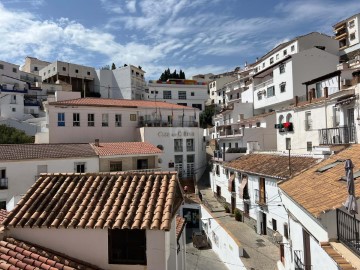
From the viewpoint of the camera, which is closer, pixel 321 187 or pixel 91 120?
pixel 321 187

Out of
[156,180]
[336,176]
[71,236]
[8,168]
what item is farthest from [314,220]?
[8,168]

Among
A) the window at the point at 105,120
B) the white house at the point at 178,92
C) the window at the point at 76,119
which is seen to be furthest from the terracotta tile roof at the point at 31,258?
the white house at the point at 178,92

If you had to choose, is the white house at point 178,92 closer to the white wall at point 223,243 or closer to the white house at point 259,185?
the white house at point 259,185

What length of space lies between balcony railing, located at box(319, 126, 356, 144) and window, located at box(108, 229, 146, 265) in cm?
1850

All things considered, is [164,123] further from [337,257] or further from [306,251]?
[337,257]

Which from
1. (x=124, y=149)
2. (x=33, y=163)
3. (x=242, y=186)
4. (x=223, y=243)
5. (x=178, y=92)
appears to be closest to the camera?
(x=223, y=243)

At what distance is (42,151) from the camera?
30.8m

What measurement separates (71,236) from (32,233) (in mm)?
1095

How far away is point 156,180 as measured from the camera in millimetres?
8961

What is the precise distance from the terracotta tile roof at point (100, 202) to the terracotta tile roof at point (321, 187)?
4.29m

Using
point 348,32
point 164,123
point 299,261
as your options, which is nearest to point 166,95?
point 164,123

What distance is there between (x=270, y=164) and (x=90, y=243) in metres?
22.6

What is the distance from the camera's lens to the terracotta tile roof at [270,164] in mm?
23639

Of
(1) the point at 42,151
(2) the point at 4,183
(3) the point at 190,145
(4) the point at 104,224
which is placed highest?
(1) the point at 42,151
